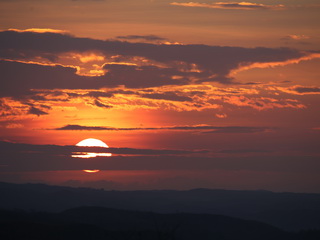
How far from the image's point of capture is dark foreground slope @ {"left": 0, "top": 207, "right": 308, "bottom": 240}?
297 ft

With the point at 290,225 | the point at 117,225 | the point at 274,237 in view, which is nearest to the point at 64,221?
the point at 117,225

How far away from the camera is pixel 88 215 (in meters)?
122

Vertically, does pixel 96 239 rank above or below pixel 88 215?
below

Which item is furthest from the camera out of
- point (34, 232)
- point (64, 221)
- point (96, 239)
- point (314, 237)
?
point (314, 237)

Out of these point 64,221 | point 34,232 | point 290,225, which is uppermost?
point 290,225

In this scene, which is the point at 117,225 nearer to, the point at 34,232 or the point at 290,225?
the point at 34,232

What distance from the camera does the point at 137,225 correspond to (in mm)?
113500

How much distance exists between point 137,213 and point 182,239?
19405 mm

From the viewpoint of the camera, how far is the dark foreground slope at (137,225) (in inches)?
3561

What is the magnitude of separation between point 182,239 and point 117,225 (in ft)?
40.8

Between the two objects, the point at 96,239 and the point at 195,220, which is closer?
the point at 96,239

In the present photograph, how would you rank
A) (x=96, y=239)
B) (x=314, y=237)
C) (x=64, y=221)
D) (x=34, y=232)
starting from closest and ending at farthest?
(x=34, y=232) → (x=96, y=239) → (x=64, y=221) → (x=314, y=237)

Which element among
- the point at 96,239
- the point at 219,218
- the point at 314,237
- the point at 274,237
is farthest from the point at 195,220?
the point at 96,239

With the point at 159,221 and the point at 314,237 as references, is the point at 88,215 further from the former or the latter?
the point at 314,237
